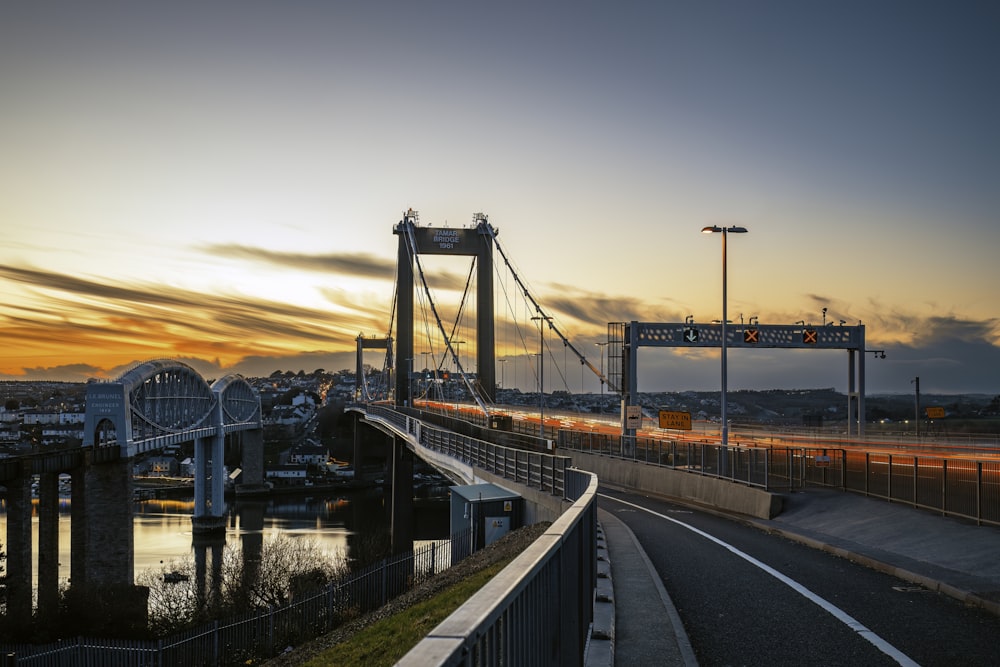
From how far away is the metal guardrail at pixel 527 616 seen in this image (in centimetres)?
266

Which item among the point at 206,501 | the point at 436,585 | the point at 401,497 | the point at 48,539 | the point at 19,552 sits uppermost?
the point at 436,585

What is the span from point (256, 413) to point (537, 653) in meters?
129

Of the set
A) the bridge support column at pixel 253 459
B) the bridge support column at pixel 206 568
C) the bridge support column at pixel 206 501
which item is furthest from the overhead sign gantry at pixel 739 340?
the bridge support column at pixel 253 459

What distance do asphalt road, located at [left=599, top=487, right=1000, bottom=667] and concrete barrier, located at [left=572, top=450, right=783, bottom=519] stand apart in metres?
5.51

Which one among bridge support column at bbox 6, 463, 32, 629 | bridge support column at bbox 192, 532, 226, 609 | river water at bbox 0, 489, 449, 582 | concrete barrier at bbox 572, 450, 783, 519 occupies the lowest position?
river water at bbox 0, 489, 449, 582

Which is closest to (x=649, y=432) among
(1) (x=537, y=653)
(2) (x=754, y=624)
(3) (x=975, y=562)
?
(3) (x=975, y=562)

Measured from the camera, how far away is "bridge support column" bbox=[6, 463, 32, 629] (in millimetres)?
42188

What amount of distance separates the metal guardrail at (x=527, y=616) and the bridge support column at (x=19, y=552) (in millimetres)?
42152

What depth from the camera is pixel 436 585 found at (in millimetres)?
20344

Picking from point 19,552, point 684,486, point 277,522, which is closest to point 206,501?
point 277,522

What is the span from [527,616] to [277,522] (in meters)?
94.4

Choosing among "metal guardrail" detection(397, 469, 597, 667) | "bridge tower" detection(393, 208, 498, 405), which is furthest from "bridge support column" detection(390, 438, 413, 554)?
"metal guardrail" detection(397, 469, 597, 667)

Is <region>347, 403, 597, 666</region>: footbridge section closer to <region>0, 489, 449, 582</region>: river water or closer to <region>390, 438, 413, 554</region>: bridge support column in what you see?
<region>390, 438, 413, 554</region>: bridge support column

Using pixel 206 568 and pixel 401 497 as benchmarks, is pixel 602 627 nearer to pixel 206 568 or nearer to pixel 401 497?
pixel 206 568
